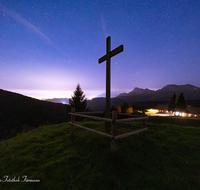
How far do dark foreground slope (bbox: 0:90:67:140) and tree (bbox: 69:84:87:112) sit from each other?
21.7 ft

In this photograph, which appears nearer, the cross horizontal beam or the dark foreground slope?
the cross horizontal beam

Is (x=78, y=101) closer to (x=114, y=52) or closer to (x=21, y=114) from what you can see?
(x=21, y=114)

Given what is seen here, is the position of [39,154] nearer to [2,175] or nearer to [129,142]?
[2,175]

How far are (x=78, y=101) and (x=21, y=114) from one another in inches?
561

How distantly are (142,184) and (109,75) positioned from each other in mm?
4633

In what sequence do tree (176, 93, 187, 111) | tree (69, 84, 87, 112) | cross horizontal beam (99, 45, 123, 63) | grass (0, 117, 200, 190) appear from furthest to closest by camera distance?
1. tree (176, 93, 187, 111)
2. tree (69, 84, 87, 112)
3. cross horizontal beam (99, 45, 123, 63)
4. grass (0, 117, 200, 190)

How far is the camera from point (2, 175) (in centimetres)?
319

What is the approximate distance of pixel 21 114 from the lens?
23172 mm

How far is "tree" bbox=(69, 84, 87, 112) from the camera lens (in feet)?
68.6

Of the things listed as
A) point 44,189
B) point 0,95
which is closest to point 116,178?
point 44,189

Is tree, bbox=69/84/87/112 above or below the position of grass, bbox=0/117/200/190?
above

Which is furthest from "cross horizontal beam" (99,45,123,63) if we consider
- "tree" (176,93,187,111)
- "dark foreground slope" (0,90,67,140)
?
"tree" (176,93,187,111)

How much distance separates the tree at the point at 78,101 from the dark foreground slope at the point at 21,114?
6.61 meters

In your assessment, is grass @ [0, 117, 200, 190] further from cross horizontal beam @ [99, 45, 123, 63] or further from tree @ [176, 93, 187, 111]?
tree @ [176, 93, 187, 111]
